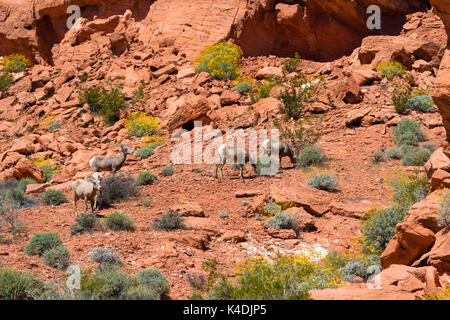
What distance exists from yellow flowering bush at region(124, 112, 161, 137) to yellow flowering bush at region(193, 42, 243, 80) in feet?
13.4

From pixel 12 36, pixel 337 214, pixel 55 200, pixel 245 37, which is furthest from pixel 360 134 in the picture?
pixel 12 36

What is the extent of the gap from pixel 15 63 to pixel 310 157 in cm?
2247

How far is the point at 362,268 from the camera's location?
7.73 metres

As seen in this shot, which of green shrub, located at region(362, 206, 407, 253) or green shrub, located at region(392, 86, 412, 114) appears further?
green shrub, located at region(392, 86, 412, 114)

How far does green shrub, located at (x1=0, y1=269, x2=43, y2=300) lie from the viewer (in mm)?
6141

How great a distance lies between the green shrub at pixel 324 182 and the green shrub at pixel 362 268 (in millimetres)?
4527

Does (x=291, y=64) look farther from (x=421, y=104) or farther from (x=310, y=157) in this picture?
(x=310, y=157)

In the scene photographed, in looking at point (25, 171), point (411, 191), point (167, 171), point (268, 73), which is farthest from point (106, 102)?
point (411, 191)

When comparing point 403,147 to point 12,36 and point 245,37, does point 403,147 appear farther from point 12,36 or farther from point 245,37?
point 12,36

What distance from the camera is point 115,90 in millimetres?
23641

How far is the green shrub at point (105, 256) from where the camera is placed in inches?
305

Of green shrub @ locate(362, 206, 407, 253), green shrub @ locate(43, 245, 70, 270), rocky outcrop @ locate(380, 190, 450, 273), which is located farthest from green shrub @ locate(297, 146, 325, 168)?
green shrub @ locate(43, 245, 70, 270)

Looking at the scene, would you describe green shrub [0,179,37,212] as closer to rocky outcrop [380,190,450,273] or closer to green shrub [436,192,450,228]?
rocky outcrop [380,190,450,273]

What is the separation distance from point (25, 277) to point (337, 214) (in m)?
7.20
